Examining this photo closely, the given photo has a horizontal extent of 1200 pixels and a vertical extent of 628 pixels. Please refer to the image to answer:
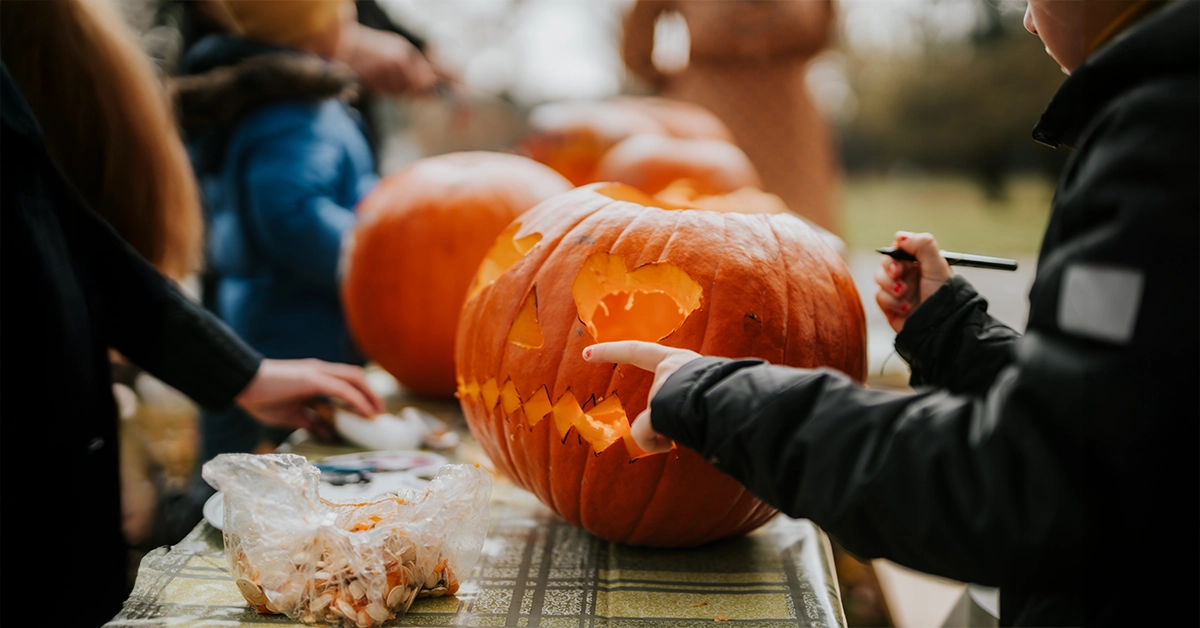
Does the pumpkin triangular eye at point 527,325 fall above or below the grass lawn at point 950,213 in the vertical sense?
above

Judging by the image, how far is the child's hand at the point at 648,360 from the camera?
0.90 metres

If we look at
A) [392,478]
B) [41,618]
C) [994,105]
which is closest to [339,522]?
[392,478]

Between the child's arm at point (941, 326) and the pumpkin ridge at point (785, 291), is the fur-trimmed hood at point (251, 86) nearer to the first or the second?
the pumpkin ridge at point (785, 291)

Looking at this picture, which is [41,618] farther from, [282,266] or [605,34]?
[605,34]

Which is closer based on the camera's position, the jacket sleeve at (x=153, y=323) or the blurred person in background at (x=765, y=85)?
the jacket sleeve at (x=153, y=323)

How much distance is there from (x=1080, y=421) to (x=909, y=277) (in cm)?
65

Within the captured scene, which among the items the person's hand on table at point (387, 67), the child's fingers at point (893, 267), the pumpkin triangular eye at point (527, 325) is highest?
the person's hand on table at point (387, 67)

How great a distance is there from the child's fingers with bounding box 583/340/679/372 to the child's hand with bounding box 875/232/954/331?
460 mm

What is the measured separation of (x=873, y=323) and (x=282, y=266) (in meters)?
2.22

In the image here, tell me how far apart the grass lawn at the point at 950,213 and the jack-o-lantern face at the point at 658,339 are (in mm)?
3021

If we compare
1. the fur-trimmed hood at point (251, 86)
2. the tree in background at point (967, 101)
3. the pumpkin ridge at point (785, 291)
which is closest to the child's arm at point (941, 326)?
the pumpkin ridge at point (785, 291)

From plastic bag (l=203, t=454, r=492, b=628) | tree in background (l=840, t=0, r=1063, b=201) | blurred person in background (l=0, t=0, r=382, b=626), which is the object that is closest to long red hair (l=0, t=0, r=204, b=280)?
blurred person in background (l=0, t=0, r=382, b=626)

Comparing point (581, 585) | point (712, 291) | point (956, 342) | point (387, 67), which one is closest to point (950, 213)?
point (387, 67)

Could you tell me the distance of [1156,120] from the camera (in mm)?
611
